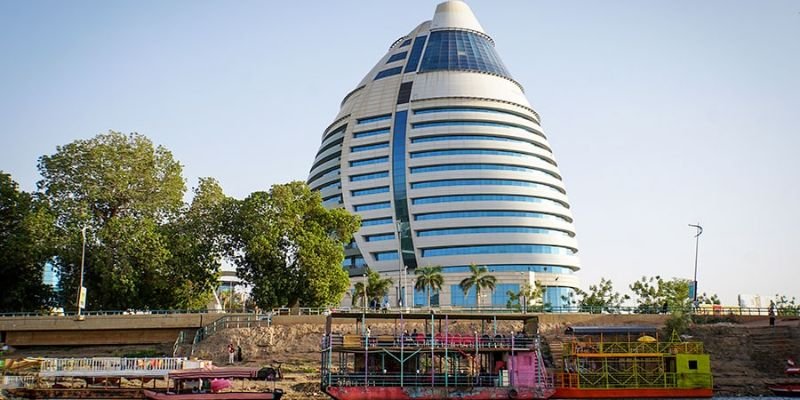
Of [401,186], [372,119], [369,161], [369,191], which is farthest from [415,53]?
[401,186]

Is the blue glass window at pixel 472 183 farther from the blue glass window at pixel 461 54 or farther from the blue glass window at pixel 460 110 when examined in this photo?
the blue glass window at pixel 461 54

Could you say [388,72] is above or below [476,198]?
above

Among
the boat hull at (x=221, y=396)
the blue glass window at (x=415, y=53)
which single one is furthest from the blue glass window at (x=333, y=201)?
the boat hull at (x=221, y=396)

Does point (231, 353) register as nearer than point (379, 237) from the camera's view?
Yes

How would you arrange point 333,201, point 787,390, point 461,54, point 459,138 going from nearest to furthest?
1. point 787,390
2. point 459,138
3. point 333,201
4. point 461,54

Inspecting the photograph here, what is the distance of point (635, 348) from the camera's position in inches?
2096

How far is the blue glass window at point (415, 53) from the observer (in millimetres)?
145462

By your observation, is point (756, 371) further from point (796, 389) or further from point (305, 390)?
point (305, 390)

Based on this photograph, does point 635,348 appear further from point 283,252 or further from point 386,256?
point 386,256

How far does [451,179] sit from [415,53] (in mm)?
30674

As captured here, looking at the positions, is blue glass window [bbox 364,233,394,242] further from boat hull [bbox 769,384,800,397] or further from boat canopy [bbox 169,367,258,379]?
boat canopy [bbox 169,367,258,379]

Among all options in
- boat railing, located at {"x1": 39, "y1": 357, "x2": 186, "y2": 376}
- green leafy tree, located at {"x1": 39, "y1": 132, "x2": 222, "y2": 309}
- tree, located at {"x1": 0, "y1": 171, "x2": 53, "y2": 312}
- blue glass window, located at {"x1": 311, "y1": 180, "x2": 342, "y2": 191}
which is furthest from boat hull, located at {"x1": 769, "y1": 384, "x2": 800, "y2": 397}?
blue glass window, located at {"x1": 311, "y1": 180, "x2": 342, "y2": 191}

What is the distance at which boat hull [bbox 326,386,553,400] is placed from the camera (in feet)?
158

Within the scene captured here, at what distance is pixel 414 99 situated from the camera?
453ft
